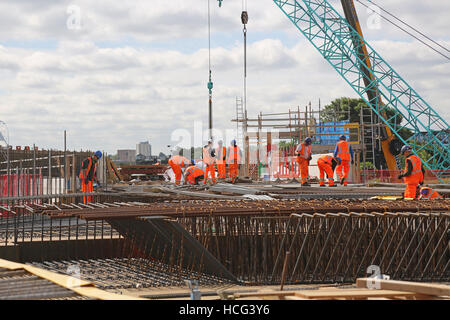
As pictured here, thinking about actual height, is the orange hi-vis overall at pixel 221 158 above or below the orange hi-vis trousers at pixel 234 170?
above

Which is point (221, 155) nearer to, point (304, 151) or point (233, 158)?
point (233, 158)

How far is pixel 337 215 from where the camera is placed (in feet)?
32.9

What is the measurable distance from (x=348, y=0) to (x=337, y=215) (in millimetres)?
35073

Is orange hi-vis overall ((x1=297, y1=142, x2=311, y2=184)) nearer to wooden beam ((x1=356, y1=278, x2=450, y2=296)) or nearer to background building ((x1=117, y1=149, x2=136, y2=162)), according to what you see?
wooden beam ((x1=356, y1=278, x2=450, y2=296))

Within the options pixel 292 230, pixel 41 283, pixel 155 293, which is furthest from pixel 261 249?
pixel 41 283

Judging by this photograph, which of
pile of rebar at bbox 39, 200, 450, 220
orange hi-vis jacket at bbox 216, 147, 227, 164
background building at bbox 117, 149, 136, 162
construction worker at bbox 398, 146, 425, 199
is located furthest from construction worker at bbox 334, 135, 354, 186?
background building at bbox 117, 149, 136, 162

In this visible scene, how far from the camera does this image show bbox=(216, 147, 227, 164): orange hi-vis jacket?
28587 mm

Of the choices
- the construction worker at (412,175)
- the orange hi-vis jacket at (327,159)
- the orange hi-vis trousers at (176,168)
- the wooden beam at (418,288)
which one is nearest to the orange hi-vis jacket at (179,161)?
the orange hi-vis trousers at (176,168)

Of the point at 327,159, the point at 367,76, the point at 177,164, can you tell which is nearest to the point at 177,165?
the point at 177,164

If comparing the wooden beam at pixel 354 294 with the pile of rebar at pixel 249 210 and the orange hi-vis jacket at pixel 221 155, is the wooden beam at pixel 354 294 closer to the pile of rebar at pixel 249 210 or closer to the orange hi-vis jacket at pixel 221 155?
the pile of rebar at pixel 249 210

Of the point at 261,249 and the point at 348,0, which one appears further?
the point at 348,0

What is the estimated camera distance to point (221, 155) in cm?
2900

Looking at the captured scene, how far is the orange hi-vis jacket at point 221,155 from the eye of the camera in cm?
2859
